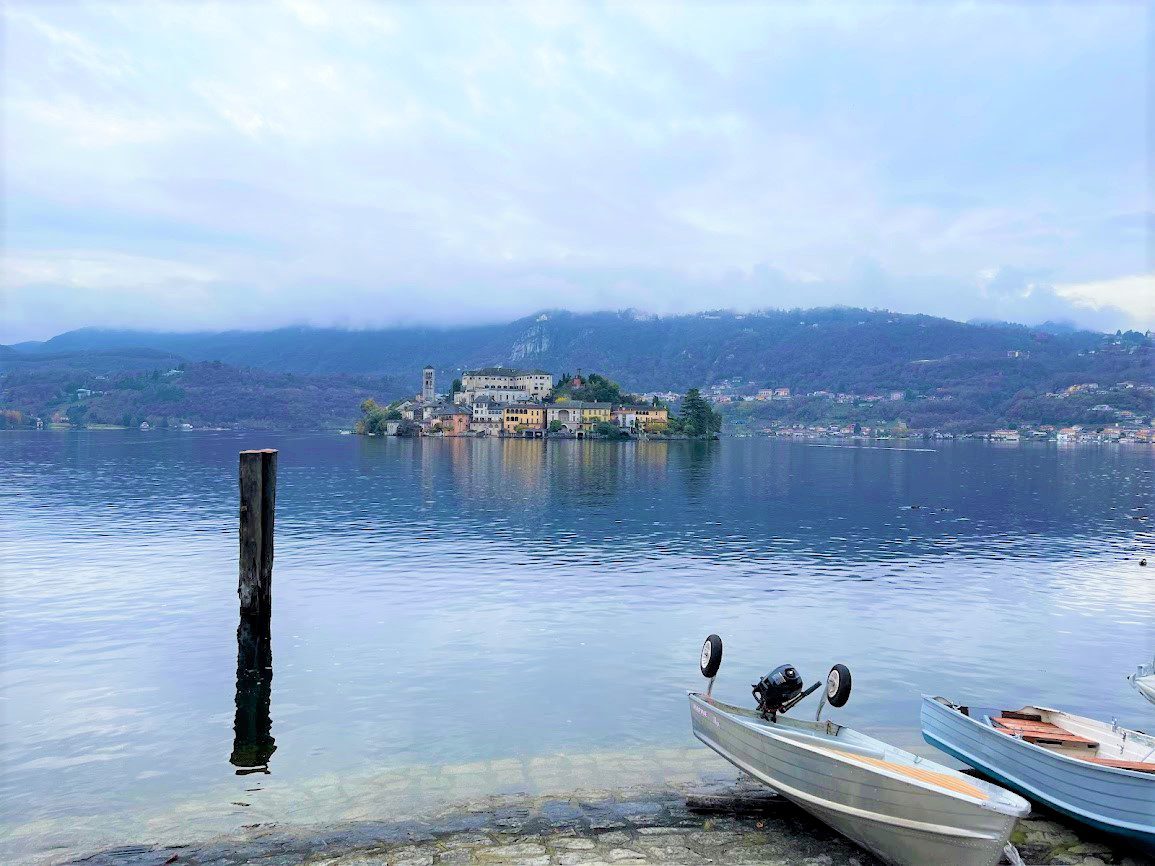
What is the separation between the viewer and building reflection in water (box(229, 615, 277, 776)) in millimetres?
17484

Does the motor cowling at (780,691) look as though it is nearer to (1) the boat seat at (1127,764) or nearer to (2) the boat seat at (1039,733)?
(2) the boat seat at (1039,733)

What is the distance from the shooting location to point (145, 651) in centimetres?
2508

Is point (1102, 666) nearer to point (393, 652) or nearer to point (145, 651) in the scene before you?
point (393, 652)

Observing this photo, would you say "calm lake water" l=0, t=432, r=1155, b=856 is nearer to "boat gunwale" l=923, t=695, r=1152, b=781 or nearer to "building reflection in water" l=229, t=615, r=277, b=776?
"building reflection in water" l=229, t=615, r=277, b=776

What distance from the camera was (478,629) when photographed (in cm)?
2811

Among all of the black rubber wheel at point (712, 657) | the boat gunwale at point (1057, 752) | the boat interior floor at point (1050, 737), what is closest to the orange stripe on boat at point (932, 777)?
the boat gunwale at point (1057, 752)

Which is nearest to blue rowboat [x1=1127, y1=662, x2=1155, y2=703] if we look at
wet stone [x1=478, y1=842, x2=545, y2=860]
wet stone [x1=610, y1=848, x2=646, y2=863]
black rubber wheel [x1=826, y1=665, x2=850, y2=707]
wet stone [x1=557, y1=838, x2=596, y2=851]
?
black rubber wheel [x1=826, y1=665, x2=850, y2=707]

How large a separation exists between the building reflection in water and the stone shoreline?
3.49 m

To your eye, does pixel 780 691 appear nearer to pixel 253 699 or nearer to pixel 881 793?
pixel 881 793

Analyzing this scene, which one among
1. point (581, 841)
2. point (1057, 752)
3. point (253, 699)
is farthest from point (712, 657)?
point (253, 699)

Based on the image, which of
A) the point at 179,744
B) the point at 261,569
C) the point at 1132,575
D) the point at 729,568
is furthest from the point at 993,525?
the point at 179,744

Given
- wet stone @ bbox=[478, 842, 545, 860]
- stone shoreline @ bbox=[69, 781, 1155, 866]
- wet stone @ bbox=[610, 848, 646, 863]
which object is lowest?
stone shoreline @ bbox=[69, 781, 1155, 866]

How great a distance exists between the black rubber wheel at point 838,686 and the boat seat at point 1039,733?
3089 millimetres

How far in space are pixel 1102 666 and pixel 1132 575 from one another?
61.1ft
